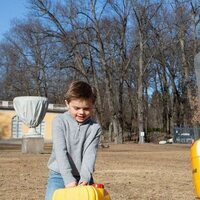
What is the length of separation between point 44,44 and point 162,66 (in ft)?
46.5

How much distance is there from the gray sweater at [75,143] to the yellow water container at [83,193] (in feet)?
1.20

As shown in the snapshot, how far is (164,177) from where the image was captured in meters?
12.4

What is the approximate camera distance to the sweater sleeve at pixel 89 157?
3871 millimetres

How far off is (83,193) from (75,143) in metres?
0.65

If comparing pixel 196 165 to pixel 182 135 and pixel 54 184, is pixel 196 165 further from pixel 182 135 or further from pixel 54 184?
pixel 182 135

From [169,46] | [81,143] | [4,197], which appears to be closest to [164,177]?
[4,197]

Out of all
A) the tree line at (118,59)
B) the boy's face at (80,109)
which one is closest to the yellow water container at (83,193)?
the boy's face at (80,109)

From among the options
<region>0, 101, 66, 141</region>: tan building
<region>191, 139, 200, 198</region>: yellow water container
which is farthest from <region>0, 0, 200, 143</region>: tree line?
<region>191, 139, 200, 198</region>: yellow water container

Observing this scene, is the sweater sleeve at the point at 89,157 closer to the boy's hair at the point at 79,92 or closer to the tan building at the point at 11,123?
the boy's hair at the point at 79,92

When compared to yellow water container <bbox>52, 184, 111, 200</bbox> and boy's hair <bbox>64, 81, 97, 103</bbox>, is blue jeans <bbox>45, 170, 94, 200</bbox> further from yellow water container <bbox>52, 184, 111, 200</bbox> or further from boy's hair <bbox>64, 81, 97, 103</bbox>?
boy's hair <bbox>64, 81, 97, 103</bbox>

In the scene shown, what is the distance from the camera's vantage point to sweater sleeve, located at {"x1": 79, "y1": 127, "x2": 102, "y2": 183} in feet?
12.7

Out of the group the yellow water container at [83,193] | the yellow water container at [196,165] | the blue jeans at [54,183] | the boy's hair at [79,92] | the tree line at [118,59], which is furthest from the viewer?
the tree line at [118,59]

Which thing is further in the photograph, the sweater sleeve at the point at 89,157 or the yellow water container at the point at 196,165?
the yellow water container at the point at 196,165

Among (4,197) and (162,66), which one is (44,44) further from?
(4,197)
